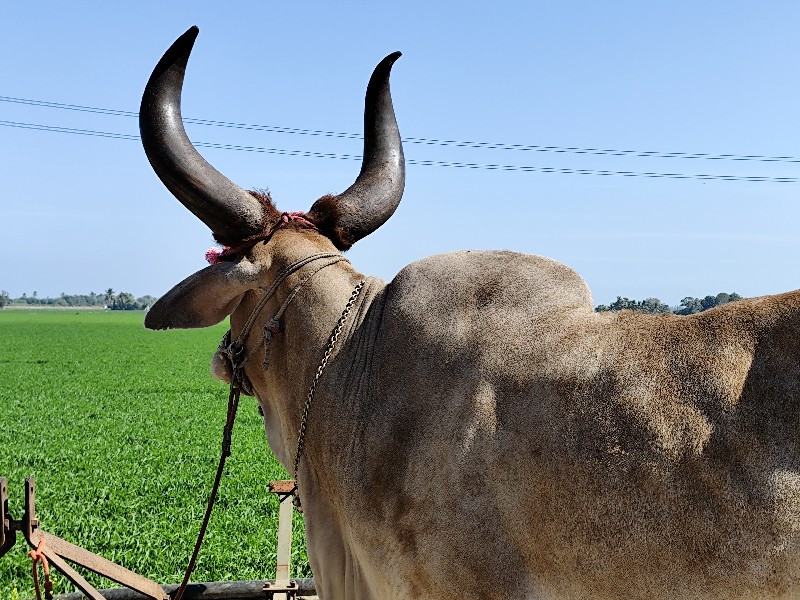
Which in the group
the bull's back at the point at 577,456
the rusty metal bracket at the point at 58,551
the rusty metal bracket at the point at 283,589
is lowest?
the rusty metal bracket at the point at 283,589

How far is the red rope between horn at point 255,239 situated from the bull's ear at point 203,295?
0.18ft

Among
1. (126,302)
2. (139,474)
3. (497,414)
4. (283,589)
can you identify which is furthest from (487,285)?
(126,302)

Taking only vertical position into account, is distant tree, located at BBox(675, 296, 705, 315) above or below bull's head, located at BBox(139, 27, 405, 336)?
below

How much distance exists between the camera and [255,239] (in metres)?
3.00

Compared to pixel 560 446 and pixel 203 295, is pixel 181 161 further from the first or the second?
pixel 560 446

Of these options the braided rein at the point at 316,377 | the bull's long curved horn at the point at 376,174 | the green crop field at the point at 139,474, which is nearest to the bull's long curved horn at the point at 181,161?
the bull's long curved horn at the point at 376,174

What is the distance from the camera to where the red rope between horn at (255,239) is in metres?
2.99

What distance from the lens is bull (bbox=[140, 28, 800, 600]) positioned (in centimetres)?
190

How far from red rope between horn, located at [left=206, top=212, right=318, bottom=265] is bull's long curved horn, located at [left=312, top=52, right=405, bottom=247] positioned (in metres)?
0.13

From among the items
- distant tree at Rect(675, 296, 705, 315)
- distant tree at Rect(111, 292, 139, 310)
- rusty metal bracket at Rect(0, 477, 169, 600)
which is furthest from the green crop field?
distant tree at Rect(111, 292, 139, 310)

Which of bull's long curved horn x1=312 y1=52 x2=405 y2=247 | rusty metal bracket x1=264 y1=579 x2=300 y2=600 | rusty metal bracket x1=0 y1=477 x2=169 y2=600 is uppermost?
bull's long curved horn x1=312 y1=52 x2=405 y2=247

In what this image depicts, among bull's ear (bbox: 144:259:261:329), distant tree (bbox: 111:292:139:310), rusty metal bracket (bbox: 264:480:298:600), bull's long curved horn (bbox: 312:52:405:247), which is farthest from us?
distant tree (bbox: 111:292:139:310)

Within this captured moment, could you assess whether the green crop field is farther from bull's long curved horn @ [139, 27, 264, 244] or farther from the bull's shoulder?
the bull's shoulder

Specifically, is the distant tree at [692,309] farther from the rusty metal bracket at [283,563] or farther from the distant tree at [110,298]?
the distant tree at [110,298]
